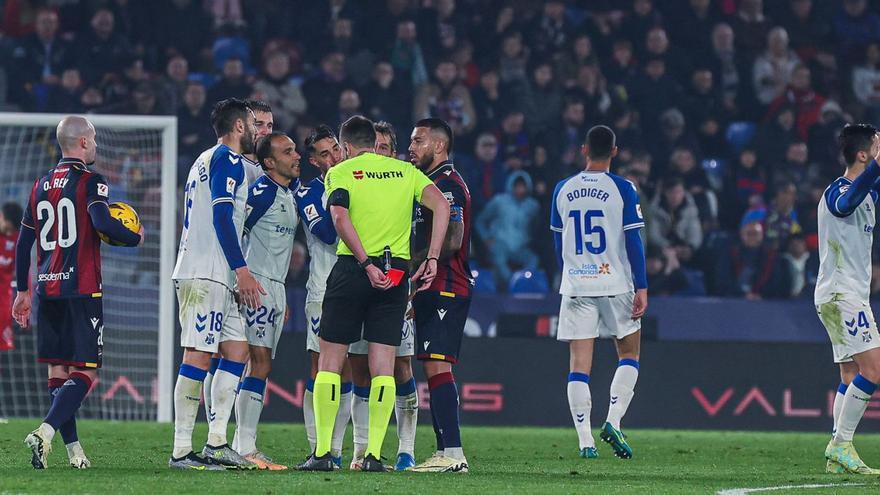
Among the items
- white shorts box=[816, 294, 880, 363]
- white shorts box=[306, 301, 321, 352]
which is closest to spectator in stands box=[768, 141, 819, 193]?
white shorts box=[816, 294, 880, 363]

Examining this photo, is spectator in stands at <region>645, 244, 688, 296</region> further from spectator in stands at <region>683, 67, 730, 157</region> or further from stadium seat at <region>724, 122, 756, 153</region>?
stadium seat at <region>724, 122, 756, 153</region>

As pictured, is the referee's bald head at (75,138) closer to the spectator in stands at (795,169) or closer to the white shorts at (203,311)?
the white shorts at (203,311)

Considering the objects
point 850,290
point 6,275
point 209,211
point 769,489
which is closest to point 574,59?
point 6,275

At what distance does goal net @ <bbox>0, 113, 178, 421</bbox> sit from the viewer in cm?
1466

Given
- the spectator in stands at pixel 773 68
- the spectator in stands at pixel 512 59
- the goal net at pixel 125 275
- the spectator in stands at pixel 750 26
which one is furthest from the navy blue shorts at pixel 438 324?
the spectator in stands at pixel 750 26

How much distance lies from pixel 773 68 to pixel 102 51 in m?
9.54

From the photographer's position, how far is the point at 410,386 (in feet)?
30.9

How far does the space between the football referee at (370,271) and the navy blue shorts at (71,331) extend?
4.55 feet

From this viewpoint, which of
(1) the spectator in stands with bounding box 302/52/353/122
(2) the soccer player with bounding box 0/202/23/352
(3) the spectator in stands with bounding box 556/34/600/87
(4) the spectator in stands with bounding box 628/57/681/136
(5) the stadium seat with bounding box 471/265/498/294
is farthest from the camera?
(3) the spectator in stands with bounding box 556/34/600/87

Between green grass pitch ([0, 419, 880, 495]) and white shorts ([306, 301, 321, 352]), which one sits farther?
white shorts ([306, 301, 321, 352])

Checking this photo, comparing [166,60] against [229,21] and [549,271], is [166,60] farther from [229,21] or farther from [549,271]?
[549,271]

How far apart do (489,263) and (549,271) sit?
743 mm

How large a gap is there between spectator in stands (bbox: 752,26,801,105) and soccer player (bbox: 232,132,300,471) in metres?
12.6

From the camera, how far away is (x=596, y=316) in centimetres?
1105
